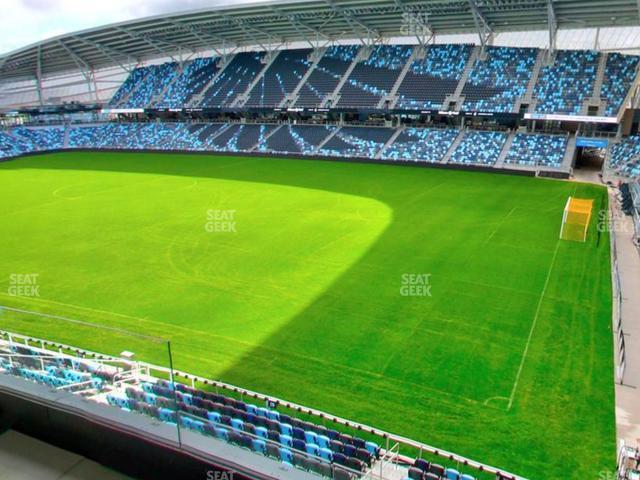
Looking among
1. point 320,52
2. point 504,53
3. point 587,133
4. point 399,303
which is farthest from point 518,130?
point 399,303

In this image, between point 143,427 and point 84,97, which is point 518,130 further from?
point 84,97

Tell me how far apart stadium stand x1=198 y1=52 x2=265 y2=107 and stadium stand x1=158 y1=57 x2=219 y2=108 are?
2.13 metres

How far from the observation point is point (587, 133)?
144 ft

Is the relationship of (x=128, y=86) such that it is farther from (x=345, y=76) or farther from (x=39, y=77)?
(x=345, y=76)

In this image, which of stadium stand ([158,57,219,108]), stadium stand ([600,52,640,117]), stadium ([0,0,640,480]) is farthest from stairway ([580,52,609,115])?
stadium stand ([158,57,219,108])

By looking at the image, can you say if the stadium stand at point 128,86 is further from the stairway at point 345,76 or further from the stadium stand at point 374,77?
the stadium stand at point 374,77

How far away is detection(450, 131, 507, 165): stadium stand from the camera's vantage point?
142 feet

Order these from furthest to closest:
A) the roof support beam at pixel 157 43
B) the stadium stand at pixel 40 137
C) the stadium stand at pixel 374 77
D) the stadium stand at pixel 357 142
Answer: the stadium stand at pixel 40 137 < the roof support beam at pixel 157 43 < the stadium stand at pixel 374 77 < the stadium stand at pixel 357 142

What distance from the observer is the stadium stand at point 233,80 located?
2443 inches

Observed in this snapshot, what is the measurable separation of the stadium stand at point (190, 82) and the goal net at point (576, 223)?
5415 cm

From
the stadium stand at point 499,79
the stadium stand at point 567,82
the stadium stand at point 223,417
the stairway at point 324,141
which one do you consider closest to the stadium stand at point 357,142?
the stairway at point 324,141

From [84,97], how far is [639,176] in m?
77.0

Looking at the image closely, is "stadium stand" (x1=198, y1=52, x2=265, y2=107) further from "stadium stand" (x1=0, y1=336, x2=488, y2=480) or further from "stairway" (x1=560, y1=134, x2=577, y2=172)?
"stadium stand" (x1=0, y1=336, x2=488, y2=480)

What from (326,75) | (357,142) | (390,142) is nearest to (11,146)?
(326,75)
